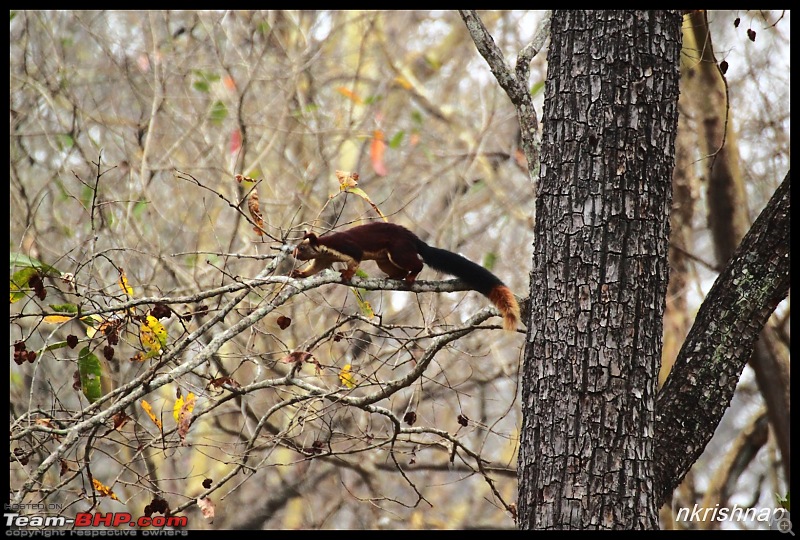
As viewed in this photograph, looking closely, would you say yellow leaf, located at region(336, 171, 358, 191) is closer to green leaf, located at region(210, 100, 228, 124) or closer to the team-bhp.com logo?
the team-bhp.com logo

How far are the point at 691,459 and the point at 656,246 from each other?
30.6 inches

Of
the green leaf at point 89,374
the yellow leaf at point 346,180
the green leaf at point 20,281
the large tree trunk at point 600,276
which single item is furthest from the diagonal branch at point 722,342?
the green leaf at point 20,281

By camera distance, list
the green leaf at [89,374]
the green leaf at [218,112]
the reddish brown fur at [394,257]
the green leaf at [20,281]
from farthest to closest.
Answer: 1. the green leaf at [218,112]
2. the reddish brown fur at [394,257]
3. the green leaf at [89,374]
4. the green leaf at [20,281]

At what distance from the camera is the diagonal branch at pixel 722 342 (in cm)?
261

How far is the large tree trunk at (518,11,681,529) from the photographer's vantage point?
94.0 inches

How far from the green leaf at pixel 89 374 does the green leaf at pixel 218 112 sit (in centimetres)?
303

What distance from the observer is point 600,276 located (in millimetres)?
2426

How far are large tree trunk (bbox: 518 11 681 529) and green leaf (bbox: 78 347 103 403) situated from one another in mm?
1561

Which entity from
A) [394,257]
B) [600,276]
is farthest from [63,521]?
[600,276]

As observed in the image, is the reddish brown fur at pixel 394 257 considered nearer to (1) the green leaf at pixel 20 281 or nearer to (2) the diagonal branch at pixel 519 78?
A: (2) the diagonal branch at pixel 519 78

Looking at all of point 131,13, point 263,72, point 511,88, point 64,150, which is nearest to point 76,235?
point 64,150

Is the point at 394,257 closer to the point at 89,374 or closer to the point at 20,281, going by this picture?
the point at 89,374

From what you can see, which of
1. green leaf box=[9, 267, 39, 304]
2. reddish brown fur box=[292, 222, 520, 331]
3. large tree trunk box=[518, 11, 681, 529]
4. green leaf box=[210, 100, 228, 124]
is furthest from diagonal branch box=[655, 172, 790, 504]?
green leaf box=[210, 100, 228, 124]

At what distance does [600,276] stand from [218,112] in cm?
392
